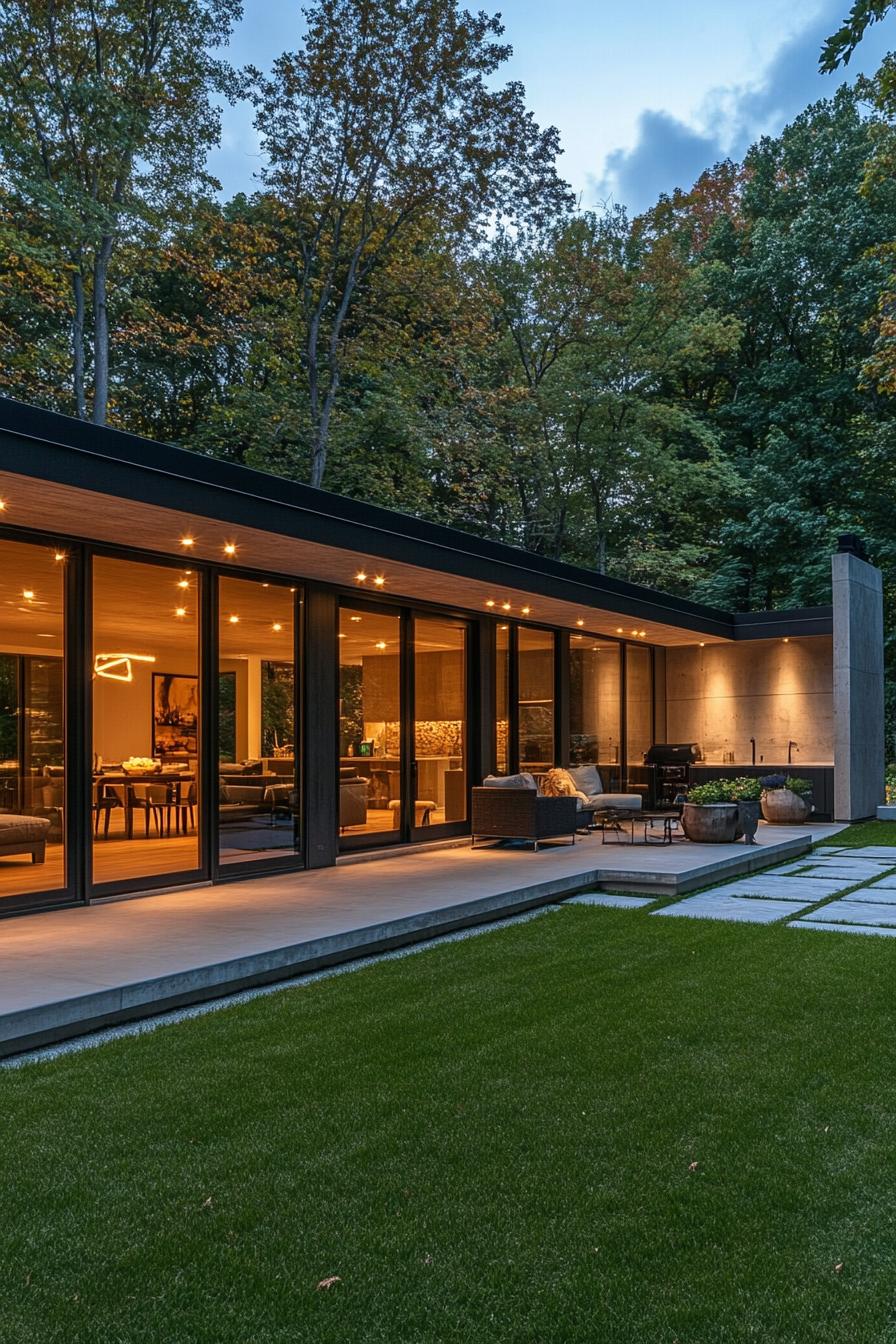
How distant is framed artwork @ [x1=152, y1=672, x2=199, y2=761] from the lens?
785cm

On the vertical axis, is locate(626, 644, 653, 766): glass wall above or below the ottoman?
above

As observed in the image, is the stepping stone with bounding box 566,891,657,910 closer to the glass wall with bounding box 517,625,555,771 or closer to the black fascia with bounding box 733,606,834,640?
the glass wall with bounding box 517,625,555,771

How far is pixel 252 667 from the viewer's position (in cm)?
872

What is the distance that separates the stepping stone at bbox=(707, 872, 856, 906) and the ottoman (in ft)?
17.8

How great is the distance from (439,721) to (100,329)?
8.16 metres

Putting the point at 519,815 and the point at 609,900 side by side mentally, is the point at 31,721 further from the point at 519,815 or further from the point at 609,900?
the point at 519,815

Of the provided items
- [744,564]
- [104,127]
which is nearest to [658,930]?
[104,127]

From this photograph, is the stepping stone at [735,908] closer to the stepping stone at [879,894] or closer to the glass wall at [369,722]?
the stepping stone at [879,894]

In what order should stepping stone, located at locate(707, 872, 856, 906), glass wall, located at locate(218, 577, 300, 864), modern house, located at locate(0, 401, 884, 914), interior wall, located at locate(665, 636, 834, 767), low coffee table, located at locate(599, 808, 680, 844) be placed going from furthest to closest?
interior wall, located at locate(665, 636, 834, 767) → low coffee table, located at locate(599, 808, 680, 844) → glass wall, located at locate(218, 577, 300, 864) → stepping stone, located at locate(707, 872, 856, 906) → modern house, located at locate(0, 401, 884, 914)

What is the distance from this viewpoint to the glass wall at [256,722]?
8484mm

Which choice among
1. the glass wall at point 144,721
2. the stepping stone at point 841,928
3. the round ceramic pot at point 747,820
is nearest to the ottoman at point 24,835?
the glass wall at point 144,721

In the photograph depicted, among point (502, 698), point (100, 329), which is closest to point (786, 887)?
point (502, 698)

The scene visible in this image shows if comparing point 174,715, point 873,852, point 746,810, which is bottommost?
point 873,852

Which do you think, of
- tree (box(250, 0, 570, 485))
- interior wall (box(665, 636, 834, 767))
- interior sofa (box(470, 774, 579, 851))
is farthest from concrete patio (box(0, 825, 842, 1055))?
tree (box(250, 0, 570, 485))
